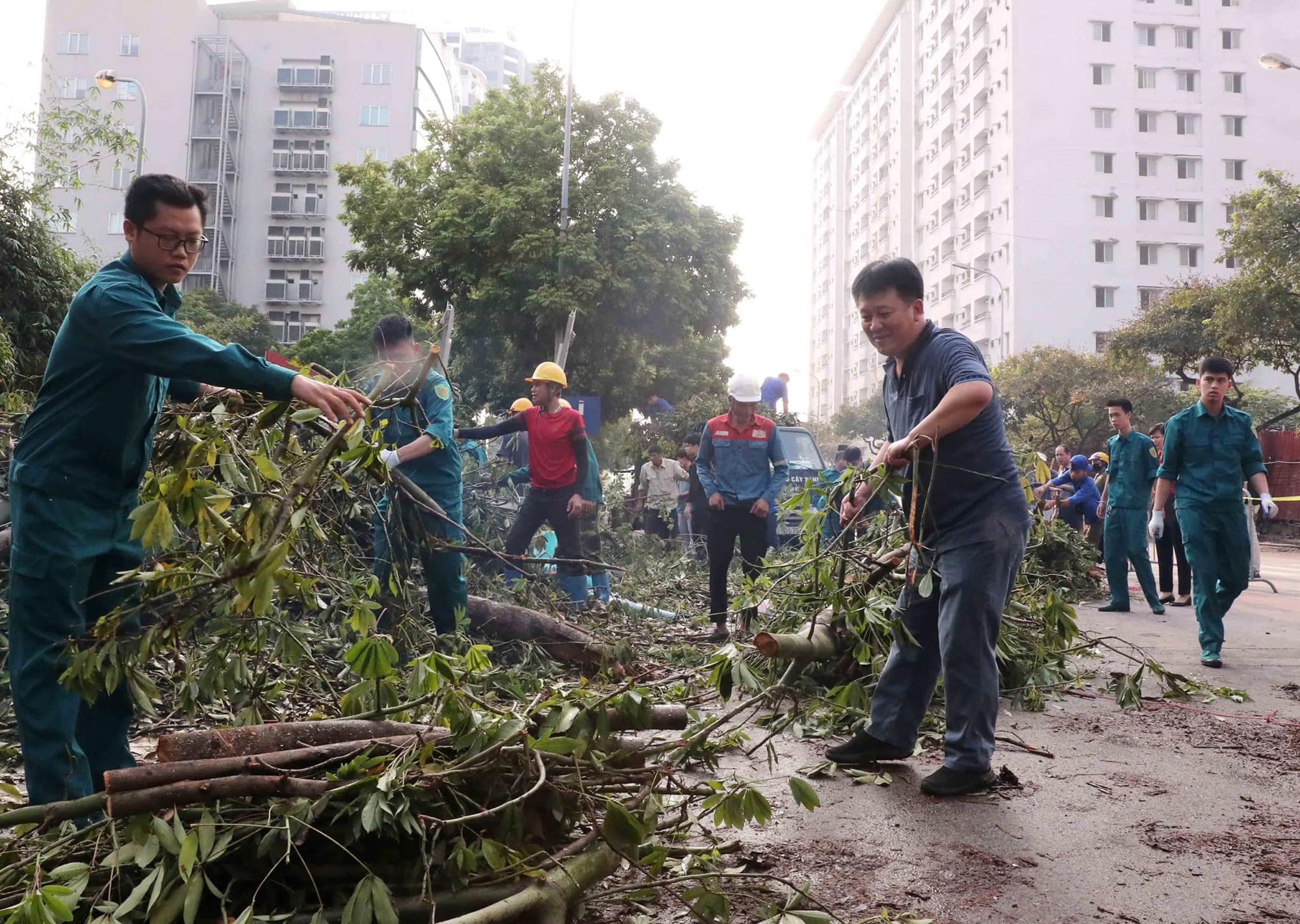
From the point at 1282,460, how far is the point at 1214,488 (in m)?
25.8

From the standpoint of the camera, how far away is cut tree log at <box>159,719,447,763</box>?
99.8 inches

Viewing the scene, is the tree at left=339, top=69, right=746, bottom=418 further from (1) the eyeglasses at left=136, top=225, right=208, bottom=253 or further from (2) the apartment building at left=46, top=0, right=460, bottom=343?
(2) the apartment building at left=46, top=0, right=460, bottom=343

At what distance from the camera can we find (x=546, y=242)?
Answer: 2681 centimetres

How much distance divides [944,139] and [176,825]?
79772mm

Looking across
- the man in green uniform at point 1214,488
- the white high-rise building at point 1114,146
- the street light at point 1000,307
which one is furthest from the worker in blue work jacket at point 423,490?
the street light at point 1000,307

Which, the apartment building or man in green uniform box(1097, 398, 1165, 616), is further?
the apartment building

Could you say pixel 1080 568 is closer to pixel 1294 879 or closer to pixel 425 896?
pixel 1294 879

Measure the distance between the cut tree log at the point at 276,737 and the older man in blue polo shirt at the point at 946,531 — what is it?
2.08 metres

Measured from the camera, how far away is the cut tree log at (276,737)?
2.54 meters

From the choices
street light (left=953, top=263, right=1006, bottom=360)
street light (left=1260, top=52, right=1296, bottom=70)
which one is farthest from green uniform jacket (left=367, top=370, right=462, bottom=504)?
street light (left=953, top=263, right=1006, bottom=360)

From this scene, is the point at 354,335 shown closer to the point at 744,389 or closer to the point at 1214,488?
the point at 744,389

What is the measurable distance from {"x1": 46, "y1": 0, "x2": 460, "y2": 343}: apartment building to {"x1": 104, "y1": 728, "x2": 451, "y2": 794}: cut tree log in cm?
6920

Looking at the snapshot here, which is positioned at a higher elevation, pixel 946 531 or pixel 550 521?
pixel 550 521

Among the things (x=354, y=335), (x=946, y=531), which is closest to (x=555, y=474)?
(x=946, y=531)
